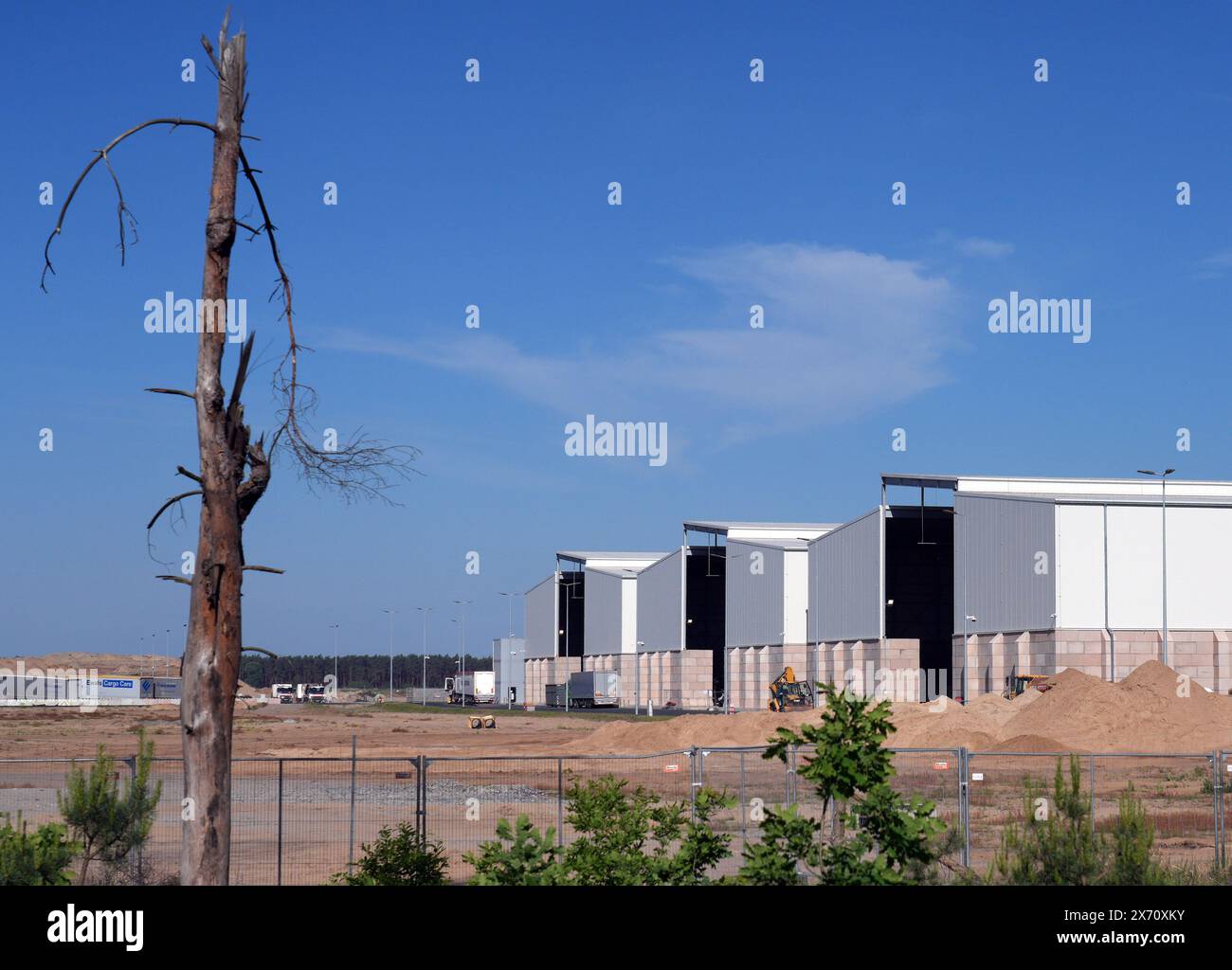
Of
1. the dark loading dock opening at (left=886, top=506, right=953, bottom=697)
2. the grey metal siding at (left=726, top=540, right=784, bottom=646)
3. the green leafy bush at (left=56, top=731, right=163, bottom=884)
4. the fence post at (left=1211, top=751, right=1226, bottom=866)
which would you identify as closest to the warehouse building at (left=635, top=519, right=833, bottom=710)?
the grey metal siding at (left=726, top=540, right=784, bottom=646)

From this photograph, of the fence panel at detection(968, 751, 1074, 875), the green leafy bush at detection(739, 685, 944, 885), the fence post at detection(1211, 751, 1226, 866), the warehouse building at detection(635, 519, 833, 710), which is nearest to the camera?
the green leafy bush at detection(739, 685, 944, 885)

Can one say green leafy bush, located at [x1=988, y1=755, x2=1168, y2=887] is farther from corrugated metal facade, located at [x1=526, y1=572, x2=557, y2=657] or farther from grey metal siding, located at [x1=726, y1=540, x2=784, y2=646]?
corrugated metal facade, located at [x1=526, y1=572, x2=557, y2=657]

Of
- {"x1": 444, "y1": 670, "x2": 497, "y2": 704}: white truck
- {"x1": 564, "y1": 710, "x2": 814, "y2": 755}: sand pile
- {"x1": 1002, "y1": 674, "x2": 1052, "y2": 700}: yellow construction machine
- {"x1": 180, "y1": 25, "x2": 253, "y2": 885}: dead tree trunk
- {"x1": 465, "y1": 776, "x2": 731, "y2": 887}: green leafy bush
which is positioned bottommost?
{"x1": 444, "y1": 670, "x2": 497, "y2": 704}: white truck

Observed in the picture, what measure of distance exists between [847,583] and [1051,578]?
64.2 feet

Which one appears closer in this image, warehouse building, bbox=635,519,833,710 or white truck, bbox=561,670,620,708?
warehouse building, bbox=635,519,833,710

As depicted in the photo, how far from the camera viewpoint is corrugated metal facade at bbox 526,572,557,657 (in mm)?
127750

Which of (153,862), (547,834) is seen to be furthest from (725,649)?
(547,834)

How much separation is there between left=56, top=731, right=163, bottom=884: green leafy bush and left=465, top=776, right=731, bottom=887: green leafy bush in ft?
19.7

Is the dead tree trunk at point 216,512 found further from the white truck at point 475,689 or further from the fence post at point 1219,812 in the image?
the white truck at point 475,689

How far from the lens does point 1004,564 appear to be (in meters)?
59.8

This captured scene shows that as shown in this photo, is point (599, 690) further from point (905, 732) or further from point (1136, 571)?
point (1136, 571)

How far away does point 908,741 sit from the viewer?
5188cm

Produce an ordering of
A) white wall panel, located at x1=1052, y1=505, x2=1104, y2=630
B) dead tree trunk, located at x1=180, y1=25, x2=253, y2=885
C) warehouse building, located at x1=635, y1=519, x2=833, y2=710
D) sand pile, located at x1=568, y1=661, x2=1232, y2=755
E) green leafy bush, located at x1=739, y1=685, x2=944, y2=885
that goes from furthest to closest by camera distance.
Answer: warehouse building, located at x1=635, y1=519, x2=833, y2=710 → white wall panel, located at x1=1052, y1=505, x2=1104, y2=630 → sand pile, located at x1=568, y1=661, x2=1232, y2=755 → green leafy bush, located at x1=739, y1=685, x2=944, y2=885 → dead tree trunk, located at x1=180, y1=25, x2=253, y2=885
